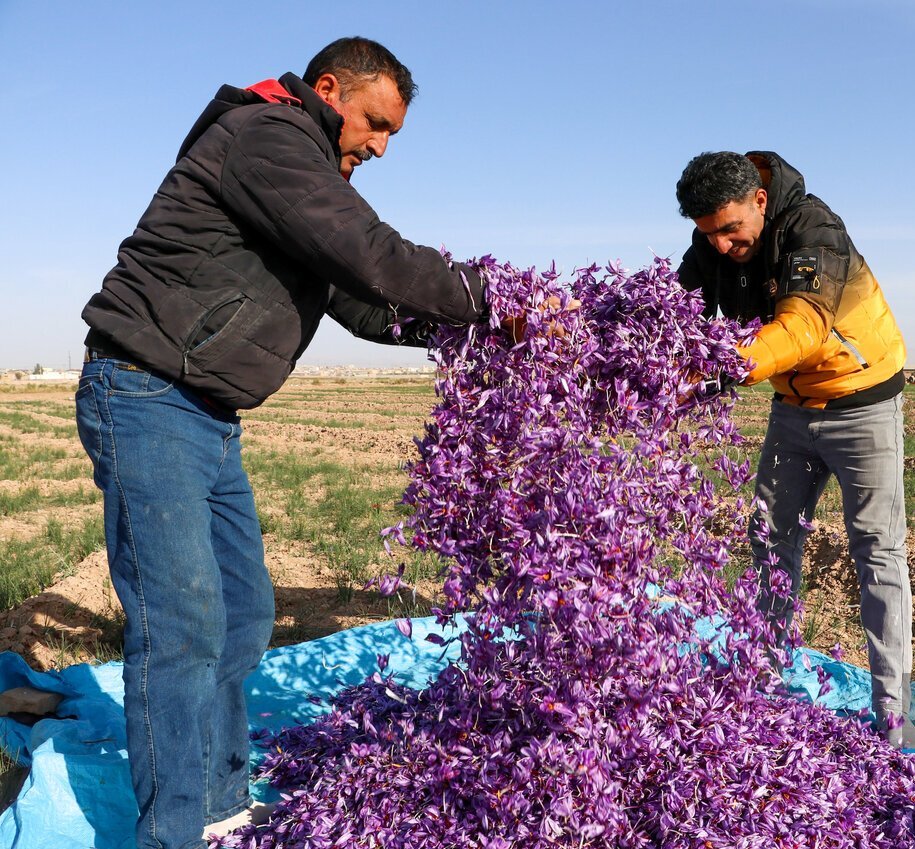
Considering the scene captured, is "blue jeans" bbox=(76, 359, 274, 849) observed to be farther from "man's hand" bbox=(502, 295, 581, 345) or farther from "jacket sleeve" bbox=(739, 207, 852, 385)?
"jacket sleeve" bbox=(739, 207, 852, 385)

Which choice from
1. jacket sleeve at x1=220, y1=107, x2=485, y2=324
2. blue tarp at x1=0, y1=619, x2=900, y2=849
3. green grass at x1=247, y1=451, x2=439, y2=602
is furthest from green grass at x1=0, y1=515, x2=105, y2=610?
jacket sleeve at x1=220, y1=107, x2=485, y2=324

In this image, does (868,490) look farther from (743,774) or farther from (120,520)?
(120,520)

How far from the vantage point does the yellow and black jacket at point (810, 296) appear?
3412mm

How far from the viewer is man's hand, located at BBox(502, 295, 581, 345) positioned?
9.09 feet

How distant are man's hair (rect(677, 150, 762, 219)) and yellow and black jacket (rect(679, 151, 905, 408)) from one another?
0.23 m

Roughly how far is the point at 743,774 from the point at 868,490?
5.73 ft

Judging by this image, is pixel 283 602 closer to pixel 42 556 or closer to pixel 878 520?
pixel 42 556

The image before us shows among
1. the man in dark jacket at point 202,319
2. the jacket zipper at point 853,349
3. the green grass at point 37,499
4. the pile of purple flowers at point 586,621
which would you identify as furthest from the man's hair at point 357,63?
the green grass at point 37,499

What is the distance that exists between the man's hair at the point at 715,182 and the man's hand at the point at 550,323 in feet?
3.93

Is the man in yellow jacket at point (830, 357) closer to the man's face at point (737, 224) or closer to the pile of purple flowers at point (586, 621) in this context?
the man's face at point (737, 224)

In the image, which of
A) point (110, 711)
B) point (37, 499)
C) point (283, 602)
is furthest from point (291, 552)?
point (37, 499)

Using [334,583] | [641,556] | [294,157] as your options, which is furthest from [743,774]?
[334,583]

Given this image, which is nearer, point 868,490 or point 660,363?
point 660,363

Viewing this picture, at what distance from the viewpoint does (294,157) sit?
2479 mm
